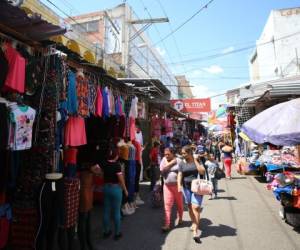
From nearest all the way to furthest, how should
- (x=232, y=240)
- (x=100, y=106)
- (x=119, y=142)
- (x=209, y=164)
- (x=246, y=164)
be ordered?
(x=232, y=240) → (x=100, y=106) → (x=119, y=142) → (x=209, y=164) → (x=246, y=164)

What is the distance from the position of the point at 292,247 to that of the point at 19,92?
531 centimetres

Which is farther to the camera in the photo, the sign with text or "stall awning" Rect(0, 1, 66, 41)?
the sign with text

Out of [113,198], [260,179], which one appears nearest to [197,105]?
[260,179]

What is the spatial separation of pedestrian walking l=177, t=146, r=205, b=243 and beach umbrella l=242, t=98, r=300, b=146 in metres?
1.48

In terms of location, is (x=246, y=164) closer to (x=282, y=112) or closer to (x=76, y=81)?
(x=282, y=112)

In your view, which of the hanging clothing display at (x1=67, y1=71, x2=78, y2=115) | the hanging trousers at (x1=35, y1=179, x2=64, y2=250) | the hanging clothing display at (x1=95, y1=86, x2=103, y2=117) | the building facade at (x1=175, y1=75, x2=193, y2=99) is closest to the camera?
the hanging trousers at (x1=35, y1=179, x2=64, y2=250)

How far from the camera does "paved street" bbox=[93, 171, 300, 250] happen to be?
198 inches

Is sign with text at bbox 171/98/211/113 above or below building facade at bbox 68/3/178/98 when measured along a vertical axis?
below

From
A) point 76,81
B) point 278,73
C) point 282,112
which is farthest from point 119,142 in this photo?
point 278,73

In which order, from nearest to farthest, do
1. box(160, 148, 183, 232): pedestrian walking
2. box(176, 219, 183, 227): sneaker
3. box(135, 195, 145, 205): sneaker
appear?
1. box(160, 148, 183, 232): pedestrian walking
2. box(176, 219, 183, 227): sneaker
3. box(135, 195, 145, 205): sneaker

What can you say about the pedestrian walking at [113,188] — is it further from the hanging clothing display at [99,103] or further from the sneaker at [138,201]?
the sneaker at [138,201]

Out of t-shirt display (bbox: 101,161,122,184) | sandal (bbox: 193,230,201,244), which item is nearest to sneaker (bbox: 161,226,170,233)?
sandal (bbox: 193,230,201,244)

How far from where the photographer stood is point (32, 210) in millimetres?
3830

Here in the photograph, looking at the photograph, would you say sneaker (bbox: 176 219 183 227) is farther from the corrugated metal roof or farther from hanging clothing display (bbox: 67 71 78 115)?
the corrugated metal roof
